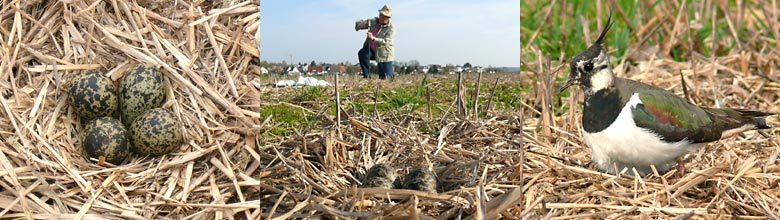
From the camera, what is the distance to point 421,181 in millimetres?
2287

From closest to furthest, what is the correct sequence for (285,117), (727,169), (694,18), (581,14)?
(285,117) < (727,169) < (581,14) < (694,18)

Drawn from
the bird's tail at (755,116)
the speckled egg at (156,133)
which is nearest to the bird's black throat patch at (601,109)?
the bird's tail at (755,116)

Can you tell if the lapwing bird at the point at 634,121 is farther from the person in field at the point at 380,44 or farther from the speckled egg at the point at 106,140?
the speckled egg at the point at 106,140

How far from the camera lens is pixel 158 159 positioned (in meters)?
2.84

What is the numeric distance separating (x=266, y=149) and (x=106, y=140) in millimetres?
652

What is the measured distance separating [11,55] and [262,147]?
105cm

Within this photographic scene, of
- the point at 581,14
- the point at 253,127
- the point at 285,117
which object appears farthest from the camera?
the point at 581,14

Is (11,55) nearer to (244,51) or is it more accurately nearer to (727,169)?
(244,51)

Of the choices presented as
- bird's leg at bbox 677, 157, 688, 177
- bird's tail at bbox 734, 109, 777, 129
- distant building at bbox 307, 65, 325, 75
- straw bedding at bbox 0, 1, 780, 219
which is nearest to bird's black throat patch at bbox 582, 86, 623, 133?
straw bedding at bbox 0, 1, 780, 219

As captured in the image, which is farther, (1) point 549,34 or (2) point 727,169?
(1) point 549,34

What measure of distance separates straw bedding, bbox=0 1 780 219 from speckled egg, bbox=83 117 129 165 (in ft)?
0.16

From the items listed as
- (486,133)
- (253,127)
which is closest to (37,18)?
(253,127)

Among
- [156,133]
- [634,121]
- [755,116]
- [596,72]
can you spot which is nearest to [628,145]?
[634,121]

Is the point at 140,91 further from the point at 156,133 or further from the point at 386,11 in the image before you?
the point at 386,11
